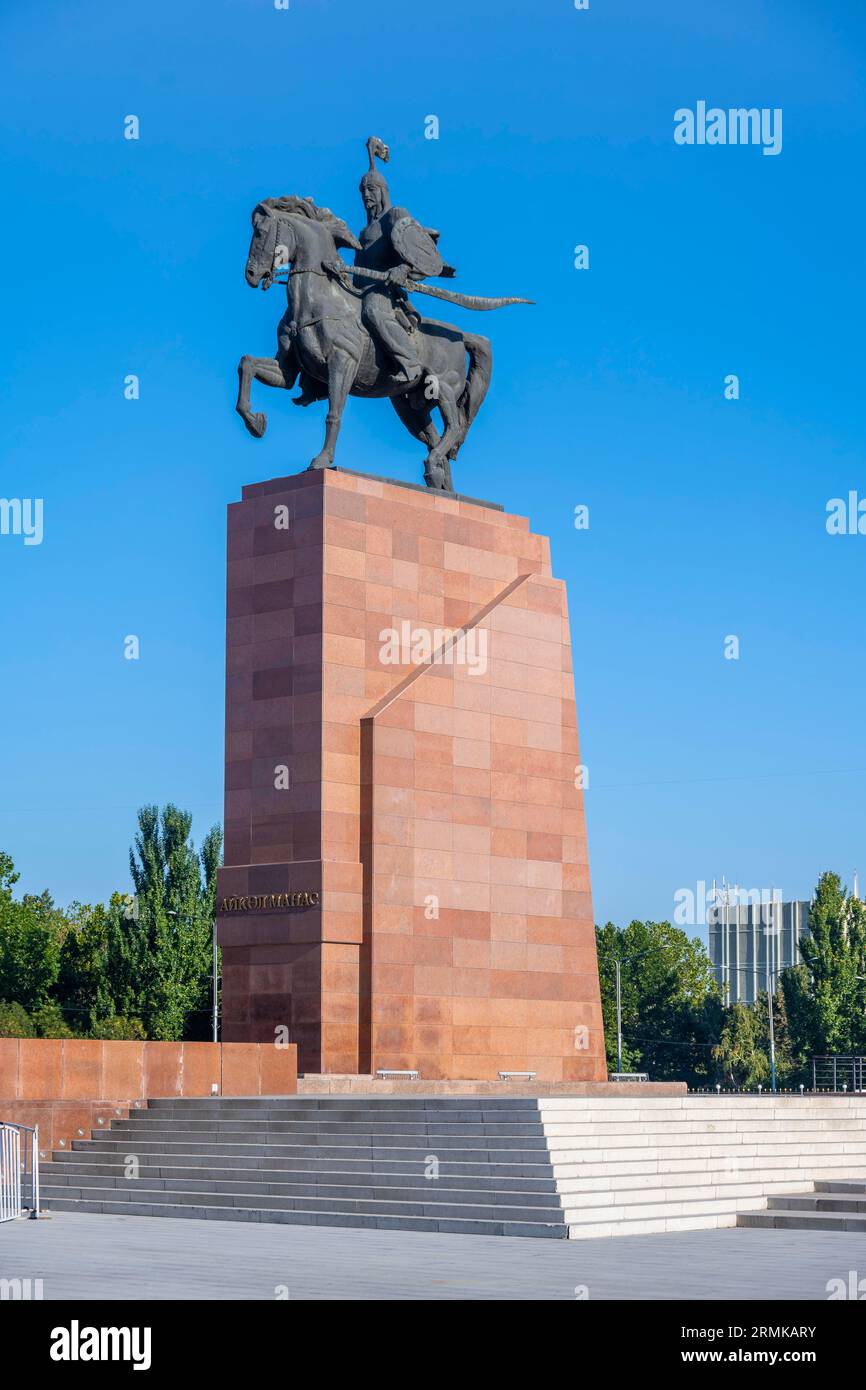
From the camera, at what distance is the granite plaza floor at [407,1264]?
42.6 ft

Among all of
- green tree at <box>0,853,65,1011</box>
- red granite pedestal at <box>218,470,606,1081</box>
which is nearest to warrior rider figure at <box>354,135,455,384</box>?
red granite pedestal at <box>218,470,606,1081</box>

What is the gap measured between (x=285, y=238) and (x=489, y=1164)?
1558 centimetres

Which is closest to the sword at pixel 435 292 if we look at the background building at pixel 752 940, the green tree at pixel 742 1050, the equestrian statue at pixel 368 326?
the equestrian statue at pixel 368 326

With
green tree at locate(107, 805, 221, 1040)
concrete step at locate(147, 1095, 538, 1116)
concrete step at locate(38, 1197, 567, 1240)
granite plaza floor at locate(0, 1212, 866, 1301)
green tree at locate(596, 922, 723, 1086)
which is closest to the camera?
granite plaza floor at locate(0, 1212, 866, 1301)

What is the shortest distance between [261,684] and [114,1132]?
7433 mm

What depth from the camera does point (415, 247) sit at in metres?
29.8

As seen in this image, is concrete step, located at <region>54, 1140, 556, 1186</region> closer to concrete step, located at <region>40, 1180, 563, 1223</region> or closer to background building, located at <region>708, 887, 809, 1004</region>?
concrete step, located at <region>40, 1180, 563, 1223</region>

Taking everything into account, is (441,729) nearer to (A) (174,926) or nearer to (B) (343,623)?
(B) (343,623)

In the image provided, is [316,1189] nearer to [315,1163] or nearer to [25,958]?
[315,1163]

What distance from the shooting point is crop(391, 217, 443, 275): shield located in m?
29.6

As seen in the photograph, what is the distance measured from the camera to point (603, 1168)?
19031mm

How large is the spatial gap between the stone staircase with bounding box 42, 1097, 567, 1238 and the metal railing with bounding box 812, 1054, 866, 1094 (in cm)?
5056

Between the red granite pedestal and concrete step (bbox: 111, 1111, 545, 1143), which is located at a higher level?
the red granite pedestal

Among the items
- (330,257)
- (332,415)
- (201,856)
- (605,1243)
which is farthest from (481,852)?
(201,856)
